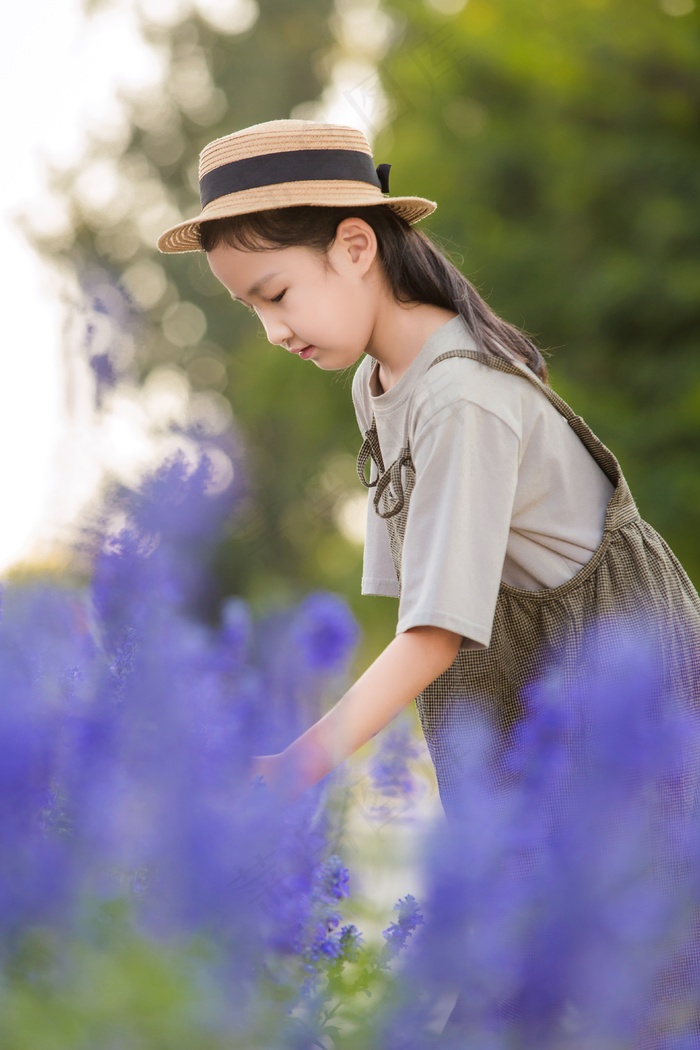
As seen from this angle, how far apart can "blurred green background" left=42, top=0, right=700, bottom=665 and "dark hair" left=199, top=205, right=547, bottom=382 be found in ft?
16.4

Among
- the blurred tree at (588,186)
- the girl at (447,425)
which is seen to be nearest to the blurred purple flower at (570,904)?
the girl at (447,425)

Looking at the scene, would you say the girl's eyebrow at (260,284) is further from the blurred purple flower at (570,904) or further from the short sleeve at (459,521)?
the blurred purple flower at (570,904)

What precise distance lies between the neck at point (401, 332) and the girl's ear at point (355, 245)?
0.25 feet

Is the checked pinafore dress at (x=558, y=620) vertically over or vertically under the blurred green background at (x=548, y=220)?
under

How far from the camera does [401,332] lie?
5.84 feet

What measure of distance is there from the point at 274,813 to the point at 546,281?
32.8 ft

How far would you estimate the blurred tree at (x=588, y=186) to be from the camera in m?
8.88

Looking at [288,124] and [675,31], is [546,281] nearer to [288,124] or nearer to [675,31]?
[675,31]

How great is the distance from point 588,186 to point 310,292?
895 centimetres

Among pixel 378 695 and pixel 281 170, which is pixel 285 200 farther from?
pixel 378 695

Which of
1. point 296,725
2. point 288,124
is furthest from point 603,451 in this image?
point 296,725

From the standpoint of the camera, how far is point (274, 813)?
75cm

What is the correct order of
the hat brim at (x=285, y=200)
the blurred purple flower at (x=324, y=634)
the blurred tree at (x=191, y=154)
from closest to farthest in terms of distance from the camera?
the blurred purple flower at (x=324, y=634), the hat brim at (x=285, y=200), the blurred tree at (x=191, y=154)

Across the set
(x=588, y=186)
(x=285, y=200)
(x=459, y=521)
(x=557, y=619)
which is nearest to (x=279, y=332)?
(x=285, y=200)
